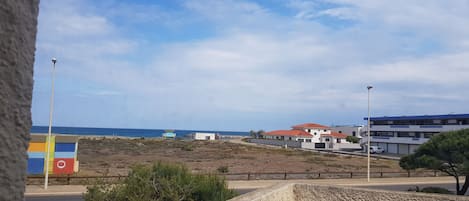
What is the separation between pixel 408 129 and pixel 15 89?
8070cm

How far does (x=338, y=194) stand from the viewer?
43.9 feet

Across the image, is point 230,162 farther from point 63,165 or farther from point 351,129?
point 351,129

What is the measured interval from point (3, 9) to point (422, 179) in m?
40.5

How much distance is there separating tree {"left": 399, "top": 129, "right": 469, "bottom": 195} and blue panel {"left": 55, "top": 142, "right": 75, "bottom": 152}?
858 inches

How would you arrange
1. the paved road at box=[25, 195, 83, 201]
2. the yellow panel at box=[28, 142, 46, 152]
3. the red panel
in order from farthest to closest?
the red panel → the yellow panel at box=[28, 142, 46, 152] → the paved road at box=[25, 195, 83, 201]

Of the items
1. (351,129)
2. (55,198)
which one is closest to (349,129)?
(351,129)

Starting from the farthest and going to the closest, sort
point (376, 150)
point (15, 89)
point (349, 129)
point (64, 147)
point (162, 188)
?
point (349, 129)
point (376, 150)
point (64, 147)
point (162, 188)
point (15, 89)

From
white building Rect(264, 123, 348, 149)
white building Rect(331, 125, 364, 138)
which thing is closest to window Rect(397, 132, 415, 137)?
white building Rect(264, 123, 348, 149)

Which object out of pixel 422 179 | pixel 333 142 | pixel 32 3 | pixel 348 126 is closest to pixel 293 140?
pixel 333 142

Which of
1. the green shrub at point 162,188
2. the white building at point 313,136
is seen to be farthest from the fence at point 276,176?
the white building at point 313,136

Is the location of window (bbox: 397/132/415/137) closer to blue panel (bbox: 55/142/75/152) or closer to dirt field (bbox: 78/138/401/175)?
dirt field (bbox: 78/138/401/175)

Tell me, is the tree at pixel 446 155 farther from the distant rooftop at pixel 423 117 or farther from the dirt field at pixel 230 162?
the distant rooftop at pixel 423 117

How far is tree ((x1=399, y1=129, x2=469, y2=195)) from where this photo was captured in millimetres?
22312

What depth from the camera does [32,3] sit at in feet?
3.98
